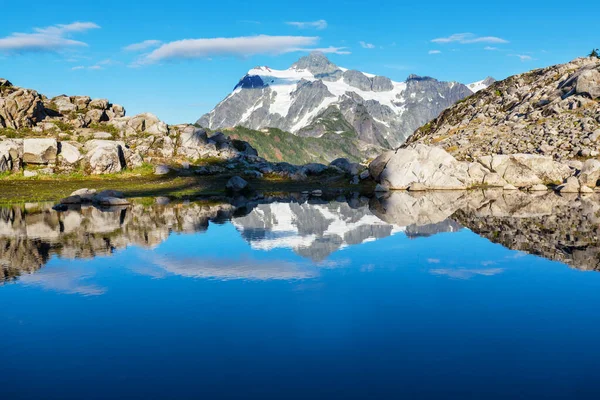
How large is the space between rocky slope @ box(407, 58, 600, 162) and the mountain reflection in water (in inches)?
1077

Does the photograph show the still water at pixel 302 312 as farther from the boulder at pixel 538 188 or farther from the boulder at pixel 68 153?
the boulder at pixel 68 153

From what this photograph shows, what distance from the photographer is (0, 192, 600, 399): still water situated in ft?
55.4

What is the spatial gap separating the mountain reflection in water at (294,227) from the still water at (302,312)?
0.35 meters

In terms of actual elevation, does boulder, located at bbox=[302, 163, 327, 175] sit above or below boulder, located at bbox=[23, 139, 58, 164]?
below

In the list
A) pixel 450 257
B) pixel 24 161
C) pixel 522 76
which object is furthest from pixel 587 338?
pixel 522 76

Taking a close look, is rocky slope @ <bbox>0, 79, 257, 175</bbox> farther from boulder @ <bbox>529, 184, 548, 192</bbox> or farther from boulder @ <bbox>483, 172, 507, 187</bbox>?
boulder @ <bbox>529, 184, 548, 192</bbox>

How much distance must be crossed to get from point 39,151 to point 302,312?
100192 millimetres

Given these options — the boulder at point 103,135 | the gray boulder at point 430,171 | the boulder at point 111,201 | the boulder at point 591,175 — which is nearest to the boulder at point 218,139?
the boulder at point 103,135

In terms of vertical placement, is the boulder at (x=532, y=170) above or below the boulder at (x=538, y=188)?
above

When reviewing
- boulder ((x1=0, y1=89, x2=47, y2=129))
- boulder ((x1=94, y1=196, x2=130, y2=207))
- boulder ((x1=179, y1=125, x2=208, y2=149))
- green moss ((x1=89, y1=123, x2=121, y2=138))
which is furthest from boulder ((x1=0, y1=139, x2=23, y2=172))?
→ boulder ((x1=94, y1=196, x2=130, y2=207))

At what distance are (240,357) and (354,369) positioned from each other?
4.27 metres

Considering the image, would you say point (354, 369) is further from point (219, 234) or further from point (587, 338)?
point (219, 234)

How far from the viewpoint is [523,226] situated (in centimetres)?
4859

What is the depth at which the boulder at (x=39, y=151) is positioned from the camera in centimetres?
10606
